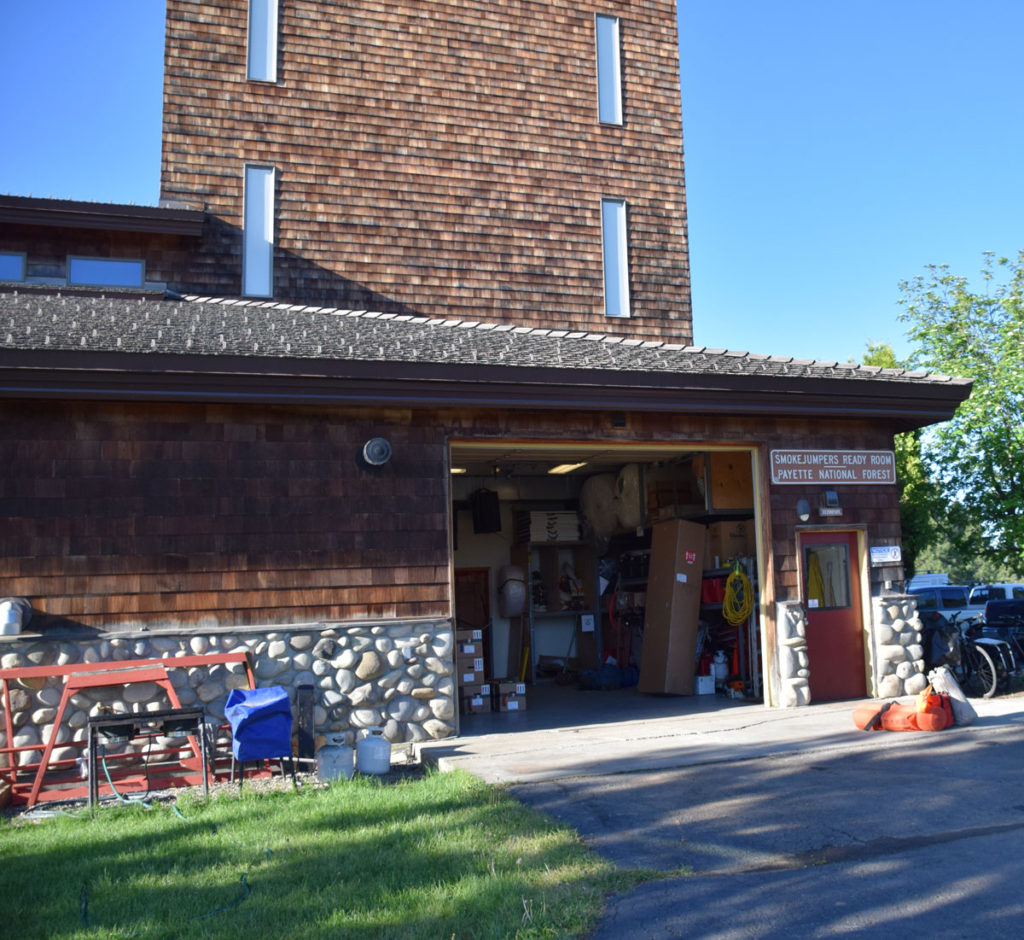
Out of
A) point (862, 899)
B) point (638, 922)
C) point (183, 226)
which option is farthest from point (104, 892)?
point (183, 226)

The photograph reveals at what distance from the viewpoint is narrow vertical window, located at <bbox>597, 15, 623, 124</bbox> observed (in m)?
16.6

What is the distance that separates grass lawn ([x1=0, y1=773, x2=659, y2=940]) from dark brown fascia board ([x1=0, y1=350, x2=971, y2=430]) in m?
3.59

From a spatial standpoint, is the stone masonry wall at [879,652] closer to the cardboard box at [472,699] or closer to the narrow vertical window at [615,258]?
the cardboard box at [472,699]

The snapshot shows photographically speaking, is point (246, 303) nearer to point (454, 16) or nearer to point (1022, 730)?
point (454, 16)

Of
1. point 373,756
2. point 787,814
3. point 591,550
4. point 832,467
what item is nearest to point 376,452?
point 373,756

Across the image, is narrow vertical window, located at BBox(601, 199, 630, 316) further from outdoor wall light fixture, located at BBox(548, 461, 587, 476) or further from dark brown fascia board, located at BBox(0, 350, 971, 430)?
dark brown fascia board, located at BBox(0, 350, 971, 430)

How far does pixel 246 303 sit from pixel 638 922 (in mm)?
10978

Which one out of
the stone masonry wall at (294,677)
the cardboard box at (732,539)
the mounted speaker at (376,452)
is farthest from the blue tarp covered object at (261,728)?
the cardboard box at (732,539)

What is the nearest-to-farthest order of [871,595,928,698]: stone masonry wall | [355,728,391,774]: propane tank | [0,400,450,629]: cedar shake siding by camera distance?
[355,728,391,774]: propane tank
[0,400,450,629]: cedar shake siding
[871,595,928,698]: stone masonry wall

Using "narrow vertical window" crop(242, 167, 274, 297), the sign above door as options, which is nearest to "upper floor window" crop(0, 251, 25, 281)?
"narrow vertical window" crop(242, 167, 274, 297)

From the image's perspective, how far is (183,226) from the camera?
13.9 meters

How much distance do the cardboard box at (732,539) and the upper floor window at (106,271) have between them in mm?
8727

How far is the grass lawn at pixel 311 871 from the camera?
4.75 m

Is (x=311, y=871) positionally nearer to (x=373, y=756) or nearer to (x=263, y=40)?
(x=373, y=756)
